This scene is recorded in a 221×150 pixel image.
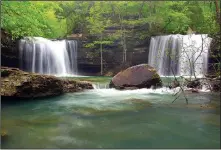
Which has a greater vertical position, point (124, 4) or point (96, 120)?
point (124, 4)

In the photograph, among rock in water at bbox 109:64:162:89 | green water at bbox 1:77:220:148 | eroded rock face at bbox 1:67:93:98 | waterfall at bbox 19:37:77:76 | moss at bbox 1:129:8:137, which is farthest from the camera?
waterfall at bbox 19:37:77:76

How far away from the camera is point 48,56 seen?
22266 mm

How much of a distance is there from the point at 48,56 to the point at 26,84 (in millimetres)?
11076

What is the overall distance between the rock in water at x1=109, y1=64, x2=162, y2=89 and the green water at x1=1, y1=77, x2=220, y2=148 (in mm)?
2360

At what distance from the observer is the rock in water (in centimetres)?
1434

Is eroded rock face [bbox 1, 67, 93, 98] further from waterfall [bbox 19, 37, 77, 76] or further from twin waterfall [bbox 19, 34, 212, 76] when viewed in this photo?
twin waterfall [bbox 19, 34, 212, 76]

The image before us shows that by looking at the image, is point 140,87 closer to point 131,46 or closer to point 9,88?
point 9,88

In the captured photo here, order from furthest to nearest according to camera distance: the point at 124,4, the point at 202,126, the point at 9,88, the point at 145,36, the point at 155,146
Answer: the point at 124,4, the point at 145,36, the point at 9,88, the point at 202,126, the point at 155,146

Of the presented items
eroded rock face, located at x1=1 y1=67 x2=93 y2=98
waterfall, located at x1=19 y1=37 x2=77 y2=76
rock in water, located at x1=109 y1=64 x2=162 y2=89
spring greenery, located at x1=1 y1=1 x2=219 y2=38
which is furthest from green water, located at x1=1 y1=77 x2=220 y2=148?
spring greenery, located at x1=1 y1=1 x2=219 y2=38

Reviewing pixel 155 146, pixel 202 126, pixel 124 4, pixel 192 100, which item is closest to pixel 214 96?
pixel 192 100

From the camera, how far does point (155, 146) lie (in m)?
6.16

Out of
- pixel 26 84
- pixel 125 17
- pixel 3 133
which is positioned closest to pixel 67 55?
pixel 125 17

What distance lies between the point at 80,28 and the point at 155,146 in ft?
70.9

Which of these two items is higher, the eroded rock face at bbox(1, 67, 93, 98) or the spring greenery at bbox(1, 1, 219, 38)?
the spring greenery at bbox(1, 1, 219, 38)
